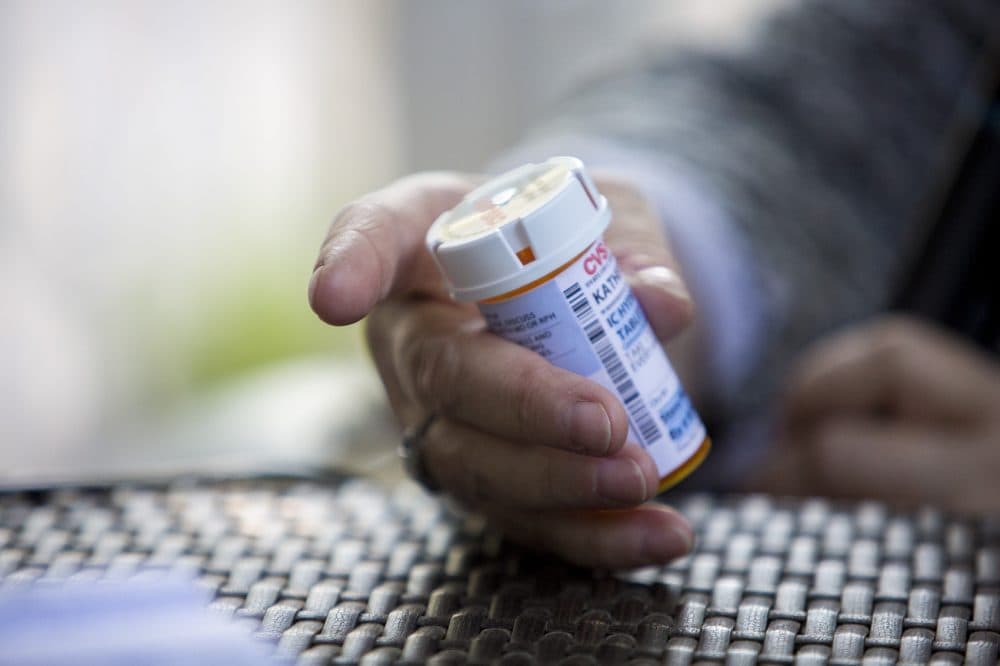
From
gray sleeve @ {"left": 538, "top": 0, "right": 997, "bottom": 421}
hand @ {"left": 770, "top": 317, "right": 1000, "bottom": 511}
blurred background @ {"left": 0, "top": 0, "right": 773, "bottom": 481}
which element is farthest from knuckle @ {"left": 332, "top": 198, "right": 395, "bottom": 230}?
blurred background @ {"left": 0, "top": 0, "right": 773, "bottom": 481}

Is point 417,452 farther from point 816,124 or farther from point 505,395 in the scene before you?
point 816,124

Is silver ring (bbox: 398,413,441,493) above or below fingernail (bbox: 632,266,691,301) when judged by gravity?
below

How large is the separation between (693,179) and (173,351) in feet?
3.73

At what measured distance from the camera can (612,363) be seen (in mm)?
375

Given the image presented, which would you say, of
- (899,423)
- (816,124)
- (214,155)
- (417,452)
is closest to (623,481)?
(417,452)

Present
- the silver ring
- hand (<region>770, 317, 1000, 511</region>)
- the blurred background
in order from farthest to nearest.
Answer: the blurred background, hand (<region>770, 317, 1000, 511</region>), the silver ring

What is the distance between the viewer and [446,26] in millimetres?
1964

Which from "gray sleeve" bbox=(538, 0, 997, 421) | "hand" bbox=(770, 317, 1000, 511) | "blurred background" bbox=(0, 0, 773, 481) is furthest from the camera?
"blurred background" bbox=(0, 0, 773, 481)

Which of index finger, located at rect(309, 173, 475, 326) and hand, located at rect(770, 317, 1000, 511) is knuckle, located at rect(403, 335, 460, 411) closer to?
index finger, located at rect(309, 173, 475, 326)

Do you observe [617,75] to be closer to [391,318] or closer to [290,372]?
[290,372]

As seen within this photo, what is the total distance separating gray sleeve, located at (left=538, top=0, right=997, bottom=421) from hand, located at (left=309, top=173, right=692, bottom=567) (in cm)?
52

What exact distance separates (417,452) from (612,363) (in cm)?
14

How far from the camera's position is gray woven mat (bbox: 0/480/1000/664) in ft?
1.09

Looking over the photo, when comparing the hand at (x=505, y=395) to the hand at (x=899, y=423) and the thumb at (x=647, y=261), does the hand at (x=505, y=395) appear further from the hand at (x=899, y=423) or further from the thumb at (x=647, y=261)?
the hand at (x=899, y=423)
